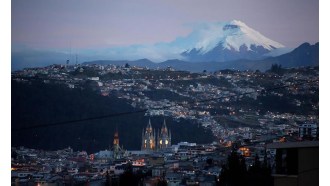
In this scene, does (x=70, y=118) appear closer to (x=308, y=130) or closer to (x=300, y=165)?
(x=308, y=130)

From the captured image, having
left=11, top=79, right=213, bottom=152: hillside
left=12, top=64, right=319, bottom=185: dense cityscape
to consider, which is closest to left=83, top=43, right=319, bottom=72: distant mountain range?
left=12, top=64, right=319, bottom=185: dense cityscape

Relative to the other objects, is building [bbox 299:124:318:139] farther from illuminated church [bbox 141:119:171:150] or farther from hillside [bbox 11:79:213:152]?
illuminated church [bbox 141:119:171:150]

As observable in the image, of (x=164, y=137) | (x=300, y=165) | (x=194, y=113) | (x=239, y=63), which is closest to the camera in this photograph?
(x=300, y=165)

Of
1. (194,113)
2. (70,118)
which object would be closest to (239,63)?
(194,113)

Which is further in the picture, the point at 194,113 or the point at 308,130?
the point at 194,113

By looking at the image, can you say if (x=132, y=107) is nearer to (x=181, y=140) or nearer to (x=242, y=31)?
(x=181, y=140)

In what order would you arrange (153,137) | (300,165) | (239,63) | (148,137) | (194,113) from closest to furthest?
(300,165), (239,63), (194,113), (153,137), (148,137)

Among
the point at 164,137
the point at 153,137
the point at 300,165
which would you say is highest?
the point at 300,165
